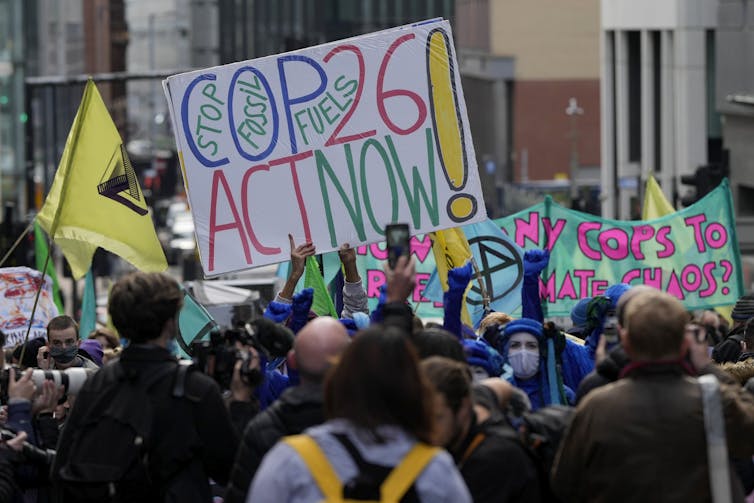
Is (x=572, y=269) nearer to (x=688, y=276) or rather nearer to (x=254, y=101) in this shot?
(x=688, y=276)

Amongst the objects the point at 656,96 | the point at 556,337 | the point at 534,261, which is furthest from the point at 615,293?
the point at 656,96

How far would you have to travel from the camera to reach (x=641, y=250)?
14.6m

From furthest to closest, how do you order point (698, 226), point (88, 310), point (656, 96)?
point (656, 96), point (698, 226), point (88, 310)

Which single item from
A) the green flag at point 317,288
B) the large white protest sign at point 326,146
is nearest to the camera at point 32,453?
the large white protest sign at point 326,146

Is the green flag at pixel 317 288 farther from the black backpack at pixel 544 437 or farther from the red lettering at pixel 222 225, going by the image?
the black backpack at pixel 544 437

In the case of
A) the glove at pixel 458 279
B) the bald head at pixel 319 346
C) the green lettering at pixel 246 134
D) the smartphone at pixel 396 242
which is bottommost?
the bald head at pixel 319 346

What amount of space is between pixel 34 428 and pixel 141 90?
145818mm

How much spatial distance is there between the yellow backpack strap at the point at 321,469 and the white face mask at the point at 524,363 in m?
2.55

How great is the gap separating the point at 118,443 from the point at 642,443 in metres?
1.60

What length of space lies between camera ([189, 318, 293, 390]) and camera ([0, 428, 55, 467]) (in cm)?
61

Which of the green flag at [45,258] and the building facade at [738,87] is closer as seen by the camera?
the green flag at [45,258]

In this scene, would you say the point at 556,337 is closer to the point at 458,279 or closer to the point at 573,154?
the point at 458,279

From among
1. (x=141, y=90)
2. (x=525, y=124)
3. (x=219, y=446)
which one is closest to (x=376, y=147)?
(x=219, y=446)

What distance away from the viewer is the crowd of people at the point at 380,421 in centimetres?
492
